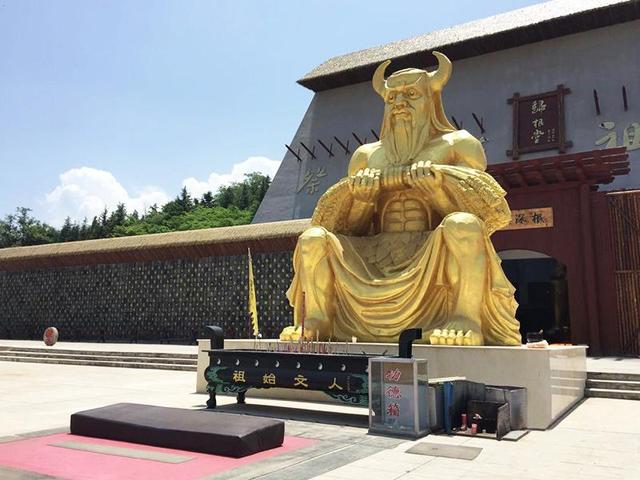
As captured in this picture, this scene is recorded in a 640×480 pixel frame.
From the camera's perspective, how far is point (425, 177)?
6570 millimetres

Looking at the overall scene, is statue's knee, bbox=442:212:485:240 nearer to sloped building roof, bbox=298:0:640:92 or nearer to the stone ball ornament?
the stone ball ornament

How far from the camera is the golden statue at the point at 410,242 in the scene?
6.02m

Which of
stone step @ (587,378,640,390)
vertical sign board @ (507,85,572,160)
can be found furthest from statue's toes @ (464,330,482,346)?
vertical sign board @ (507,85,572,160)

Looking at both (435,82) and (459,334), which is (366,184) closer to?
(435,82)

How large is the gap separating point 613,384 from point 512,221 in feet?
18.1

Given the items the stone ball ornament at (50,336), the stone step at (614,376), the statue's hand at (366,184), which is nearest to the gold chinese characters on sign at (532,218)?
the stone step at (614,376)

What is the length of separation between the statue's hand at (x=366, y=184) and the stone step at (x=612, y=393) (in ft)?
12.9

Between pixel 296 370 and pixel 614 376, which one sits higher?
A: pixel 296 370

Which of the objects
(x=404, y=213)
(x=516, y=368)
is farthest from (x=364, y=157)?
(x=516, y=368)

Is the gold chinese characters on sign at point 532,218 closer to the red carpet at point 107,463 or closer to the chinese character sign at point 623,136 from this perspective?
the chinese character sign at point 623,136

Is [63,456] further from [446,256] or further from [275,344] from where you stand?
[446,256]

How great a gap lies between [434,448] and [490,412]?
0.87 m

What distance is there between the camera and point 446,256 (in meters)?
6.12

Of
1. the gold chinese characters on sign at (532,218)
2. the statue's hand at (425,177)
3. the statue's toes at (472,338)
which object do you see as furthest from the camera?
the gold chinese characters on sign at (532,218)
